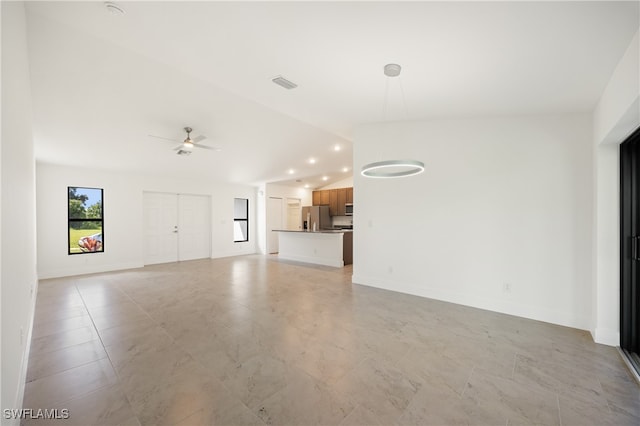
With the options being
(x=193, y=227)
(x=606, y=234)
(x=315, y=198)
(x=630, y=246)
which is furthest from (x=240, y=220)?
(x=630, y=246)

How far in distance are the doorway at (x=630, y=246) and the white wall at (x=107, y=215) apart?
8764mm

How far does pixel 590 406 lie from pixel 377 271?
10.2 feet

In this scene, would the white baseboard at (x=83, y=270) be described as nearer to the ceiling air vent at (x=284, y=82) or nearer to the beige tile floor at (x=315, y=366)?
the beige tile floor at (x=315, y=366)

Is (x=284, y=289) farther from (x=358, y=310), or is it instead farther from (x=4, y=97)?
(x=4, y=97)

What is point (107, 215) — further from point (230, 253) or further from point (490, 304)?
point (490, 304)

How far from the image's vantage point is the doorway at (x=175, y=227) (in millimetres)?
7355

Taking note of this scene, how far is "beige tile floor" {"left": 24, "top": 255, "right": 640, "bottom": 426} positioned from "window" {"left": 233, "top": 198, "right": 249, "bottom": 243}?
17.3ft

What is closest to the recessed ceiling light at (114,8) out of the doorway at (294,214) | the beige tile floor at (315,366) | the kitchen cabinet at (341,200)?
the beige tile floor at (315,366)

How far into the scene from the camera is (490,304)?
12.1ft

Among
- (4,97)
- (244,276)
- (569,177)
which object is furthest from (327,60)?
(244,276)

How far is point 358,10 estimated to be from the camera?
1.95 m

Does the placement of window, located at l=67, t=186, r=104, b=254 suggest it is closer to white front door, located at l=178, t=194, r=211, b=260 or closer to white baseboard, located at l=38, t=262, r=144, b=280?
white baseboard, located at l=38, t=262, r=144, b=280

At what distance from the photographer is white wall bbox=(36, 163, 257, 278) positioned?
5.70 meters

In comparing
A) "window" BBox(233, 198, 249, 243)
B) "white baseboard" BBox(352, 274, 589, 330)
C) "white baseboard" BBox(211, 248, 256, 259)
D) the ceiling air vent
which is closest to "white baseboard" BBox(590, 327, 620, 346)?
"white baseboard" BBox(352, 274, 589, 330)
